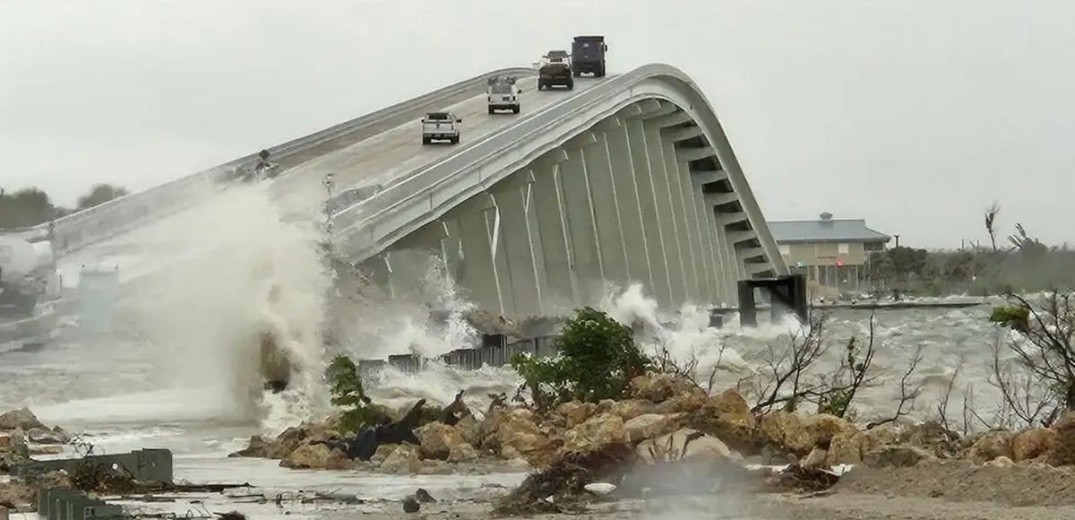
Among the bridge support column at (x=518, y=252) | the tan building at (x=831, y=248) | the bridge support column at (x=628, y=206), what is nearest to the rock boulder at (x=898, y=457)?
the bridge support column at (x=518, y=252)

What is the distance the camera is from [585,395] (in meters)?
25.2

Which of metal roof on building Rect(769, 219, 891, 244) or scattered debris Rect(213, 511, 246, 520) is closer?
scattered debris Rect(213, 511, 246, 520)

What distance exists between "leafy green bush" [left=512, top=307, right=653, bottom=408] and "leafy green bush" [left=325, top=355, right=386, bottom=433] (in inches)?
107

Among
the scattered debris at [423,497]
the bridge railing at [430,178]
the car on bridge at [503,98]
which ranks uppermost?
the car on bridge at [503,98]

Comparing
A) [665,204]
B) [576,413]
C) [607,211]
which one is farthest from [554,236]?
[576,413]

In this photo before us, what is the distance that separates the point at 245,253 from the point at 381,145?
22303 mm

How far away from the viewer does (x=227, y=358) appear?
32000 mm

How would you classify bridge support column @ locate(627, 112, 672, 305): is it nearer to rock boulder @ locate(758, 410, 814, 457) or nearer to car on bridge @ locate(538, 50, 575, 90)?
car on bridge @ locate(538, 50, 575, 90)

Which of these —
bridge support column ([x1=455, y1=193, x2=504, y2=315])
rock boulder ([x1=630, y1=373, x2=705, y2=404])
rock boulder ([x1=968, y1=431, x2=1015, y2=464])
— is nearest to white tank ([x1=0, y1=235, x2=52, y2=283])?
rock boulder ([x1=630, y1=373, x2=705, y2=404])

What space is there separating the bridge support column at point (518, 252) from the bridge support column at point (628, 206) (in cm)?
882

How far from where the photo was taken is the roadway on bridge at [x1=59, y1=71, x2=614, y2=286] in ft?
113

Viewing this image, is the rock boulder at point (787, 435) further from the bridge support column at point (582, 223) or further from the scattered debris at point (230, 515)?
the bridge support column at point (582, 223)

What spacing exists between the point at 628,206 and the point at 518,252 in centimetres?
1126

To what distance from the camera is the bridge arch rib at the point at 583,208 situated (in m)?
45.8
